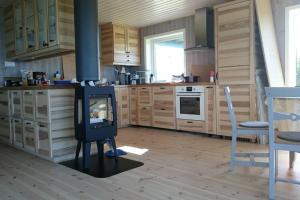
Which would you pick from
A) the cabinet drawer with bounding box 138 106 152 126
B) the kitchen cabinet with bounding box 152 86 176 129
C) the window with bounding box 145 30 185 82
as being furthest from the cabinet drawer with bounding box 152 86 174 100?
the window with bounding box 145 30 185 82

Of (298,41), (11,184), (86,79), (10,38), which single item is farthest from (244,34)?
(10,38)

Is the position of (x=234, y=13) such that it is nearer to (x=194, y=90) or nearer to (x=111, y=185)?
(x=194, y=90)

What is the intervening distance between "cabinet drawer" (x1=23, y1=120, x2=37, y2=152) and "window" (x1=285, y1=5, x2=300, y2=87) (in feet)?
11.6

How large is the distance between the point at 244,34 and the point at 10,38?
382cm

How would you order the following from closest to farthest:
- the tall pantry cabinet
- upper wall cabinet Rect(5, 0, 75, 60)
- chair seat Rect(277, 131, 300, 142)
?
chair seat Rect(277, 131, 300, 142) < upper wall cabinet Rect(5, 0, 75, 60) < the tall pantry cabinet

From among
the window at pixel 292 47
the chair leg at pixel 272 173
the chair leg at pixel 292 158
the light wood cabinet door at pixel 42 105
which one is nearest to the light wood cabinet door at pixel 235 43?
the window at pixel 292 47

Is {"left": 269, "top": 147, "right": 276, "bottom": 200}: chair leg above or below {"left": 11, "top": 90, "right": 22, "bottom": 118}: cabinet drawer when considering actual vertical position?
below

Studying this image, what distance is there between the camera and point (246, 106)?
146 inches

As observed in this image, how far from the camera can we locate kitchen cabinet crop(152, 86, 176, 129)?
4703 millimetres

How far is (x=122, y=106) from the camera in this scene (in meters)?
5.34

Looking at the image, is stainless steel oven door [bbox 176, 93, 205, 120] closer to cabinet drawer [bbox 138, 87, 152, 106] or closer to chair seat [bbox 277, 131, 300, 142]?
cabinet drawer [bbox 138, 87, 152, 106]

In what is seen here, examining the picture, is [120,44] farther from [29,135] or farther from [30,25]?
[29,135]

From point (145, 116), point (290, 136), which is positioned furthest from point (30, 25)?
point (290, 136)

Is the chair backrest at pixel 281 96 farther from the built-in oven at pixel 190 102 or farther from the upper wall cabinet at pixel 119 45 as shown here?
the upper wall cabinet at pixel 119 45
